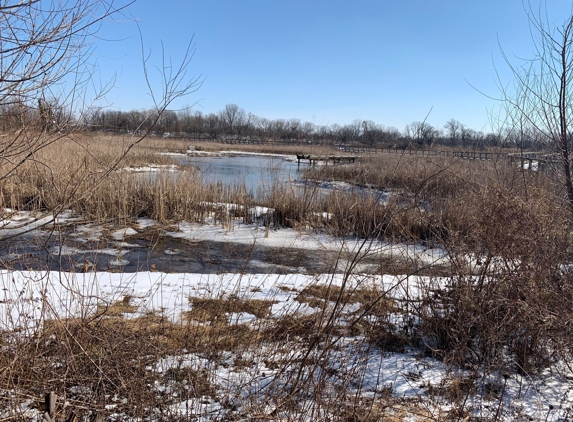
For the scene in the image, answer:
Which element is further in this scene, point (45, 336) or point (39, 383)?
point (45, 336)

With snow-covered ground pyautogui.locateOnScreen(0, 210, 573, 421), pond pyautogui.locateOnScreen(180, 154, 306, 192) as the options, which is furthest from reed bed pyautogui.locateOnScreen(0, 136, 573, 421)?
pond pyautogui.locateOnScreen(180, 154, 306, 192)

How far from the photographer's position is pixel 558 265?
291 cm

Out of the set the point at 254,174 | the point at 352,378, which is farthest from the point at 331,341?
the point at 254,174

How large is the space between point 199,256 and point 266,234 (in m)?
1.68

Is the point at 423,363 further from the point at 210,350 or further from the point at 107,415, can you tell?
the point at 107,415

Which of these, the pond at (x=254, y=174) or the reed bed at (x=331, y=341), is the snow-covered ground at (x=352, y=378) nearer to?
the reed bed at (x=331, y=341)

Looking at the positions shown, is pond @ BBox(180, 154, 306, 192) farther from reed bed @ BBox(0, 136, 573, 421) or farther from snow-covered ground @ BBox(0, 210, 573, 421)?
→ snow-covered ground @ BBox(0, 210, 573, 421)

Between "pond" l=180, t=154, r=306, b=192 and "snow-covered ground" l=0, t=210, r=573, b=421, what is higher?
"pond" l=180, t=154, r=306, b=192

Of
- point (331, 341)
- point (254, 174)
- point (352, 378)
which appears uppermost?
point (254, 174)

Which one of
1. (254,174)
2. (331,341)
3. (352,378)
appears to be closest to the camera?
(352,378)

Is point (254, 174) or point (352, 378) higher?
point (254, 174)

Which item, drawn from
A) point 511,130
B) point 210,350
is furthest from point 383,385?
point 511,130

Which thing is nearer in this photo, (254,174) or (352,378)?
(352,378)

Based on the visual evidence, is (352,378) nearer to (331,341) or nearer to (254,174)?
(331,341)
